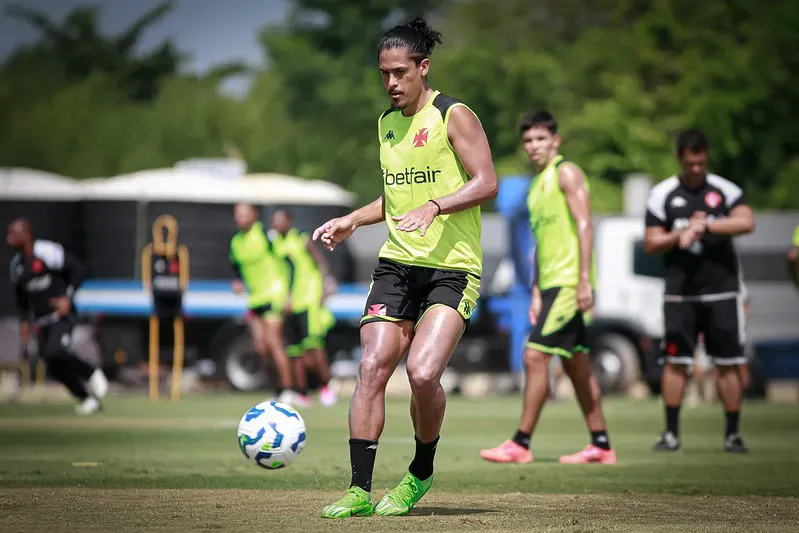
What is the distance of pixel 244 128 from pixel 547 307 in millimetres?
40633

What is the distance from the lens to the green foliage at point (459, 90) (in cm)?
3569

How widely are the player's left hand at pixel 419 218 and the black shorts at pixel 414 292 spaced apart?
1.63ft

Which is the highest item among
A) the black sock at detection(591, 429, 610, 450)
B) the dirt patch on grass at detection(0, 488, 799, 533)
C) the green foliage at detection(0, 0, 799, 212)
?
the green foliage at detection(0, 0, 799, 212)

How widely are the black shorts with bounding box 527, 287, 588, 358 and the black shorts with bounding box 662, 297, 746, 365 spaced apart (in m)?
1.23

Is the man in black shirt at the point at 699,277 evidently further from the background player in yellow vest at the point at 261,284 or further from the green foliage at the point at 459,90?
the green foliage at the point at 459,90

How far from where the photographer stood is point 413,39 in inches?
299

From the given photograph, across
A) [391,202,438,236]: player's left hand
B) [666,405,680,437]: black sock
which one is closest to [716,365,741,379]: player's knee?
[666,405,680,437]: black sock

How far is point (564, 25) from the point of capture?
49.8m

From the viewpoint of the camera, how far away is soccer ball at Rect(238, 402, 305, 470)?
8.47 metres

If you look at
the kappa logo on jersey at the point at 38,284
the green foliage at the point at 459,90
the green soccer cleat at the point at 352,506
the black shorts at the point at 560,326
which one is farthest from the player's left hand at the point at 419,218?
the green foliage at the point at 459,90

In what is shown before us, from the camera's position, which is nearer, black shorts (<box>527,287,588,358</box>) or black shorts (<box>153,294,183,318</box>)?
black shorts (<box>527,287,588,358</box>)

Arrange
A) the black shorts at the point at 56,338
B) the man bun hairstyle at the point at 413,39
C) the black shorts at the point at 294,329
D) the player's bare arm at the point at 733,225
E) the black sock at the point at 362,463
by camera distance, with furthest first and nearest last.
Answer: the black shorts at the point at 294,329 → the black shorts at the point at 56,338 → the player's bare arm at the point at 733,225 → the man bun hairstyle at the point at 413,39 → the black sock at the point at 362,463

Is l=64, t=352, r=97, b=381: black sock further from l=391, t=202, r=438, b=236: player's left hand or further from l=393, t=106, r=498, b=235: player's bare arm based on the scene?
l=391, t=202, r=438, b=236: player's left hand

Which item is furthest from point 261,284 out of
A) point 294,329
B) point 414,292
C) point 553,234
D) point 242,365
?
point 414,292
